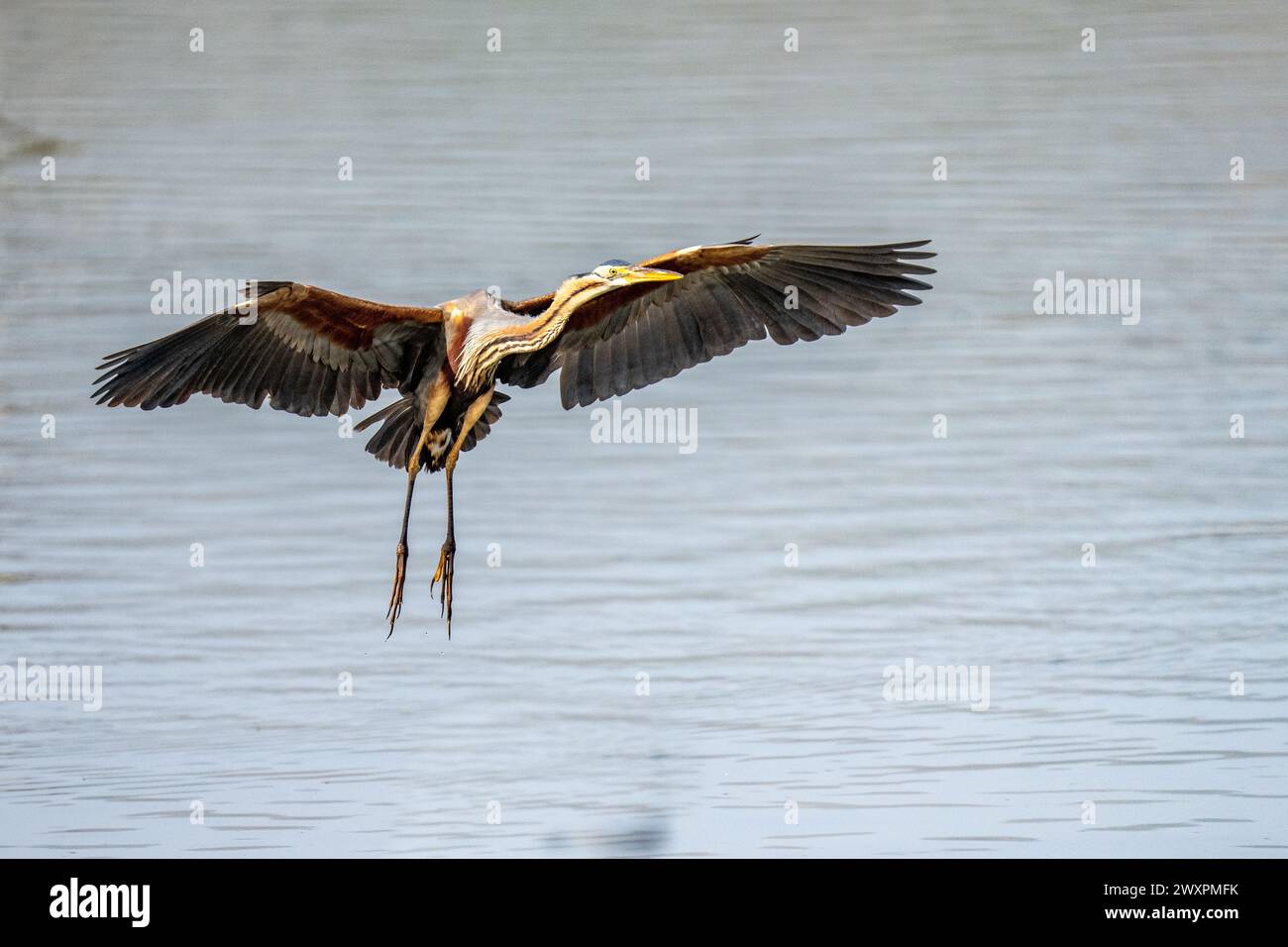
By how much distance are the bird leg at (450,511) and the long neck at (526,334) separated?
12 cm

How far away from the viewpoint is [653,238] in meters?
6.66

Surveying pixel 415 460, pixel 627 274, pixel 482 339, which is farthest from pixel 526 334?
pixel 415 460

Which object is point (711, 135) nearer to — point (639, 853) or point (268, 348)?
point (268, 348)

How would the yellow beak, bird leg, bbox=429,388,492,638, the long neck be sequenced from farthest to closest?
bird leg, bbox=429,388,492,638 → the long neck → the yellow beak

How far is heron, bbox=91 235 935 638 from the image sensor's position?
428 cm

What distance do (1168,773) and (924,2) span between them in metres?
4.34

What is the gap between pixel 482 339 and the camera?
4.36 metres

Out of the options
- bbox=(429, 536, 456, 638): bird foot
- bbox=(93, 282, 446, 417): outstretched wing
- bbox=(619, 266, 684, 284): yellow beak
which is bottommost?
bbox=(429, 536, 456, 638): bird foot

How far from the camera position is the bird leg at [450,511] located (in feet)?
14.3

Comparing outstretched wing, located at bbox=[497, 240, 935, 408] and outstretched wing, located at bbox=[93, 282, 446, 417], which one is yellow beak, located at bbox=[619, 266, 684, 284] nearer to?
outstretched wing, located at bbox=[497, 240, 935, 408]

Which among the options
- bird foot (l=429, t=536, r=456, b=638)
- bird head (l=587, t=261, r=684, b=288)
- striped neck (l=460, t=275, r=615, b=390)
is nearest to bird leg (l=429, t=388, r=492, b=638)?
bird foot (l=429, t=536, r=456, b=638)

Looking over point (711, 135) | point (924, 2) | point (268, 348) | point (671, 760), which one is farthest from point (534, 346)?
point (924, 2)

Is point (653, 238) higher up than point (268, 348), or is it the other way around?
point (653, 238)

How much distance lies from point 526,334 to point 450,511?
0.51m
